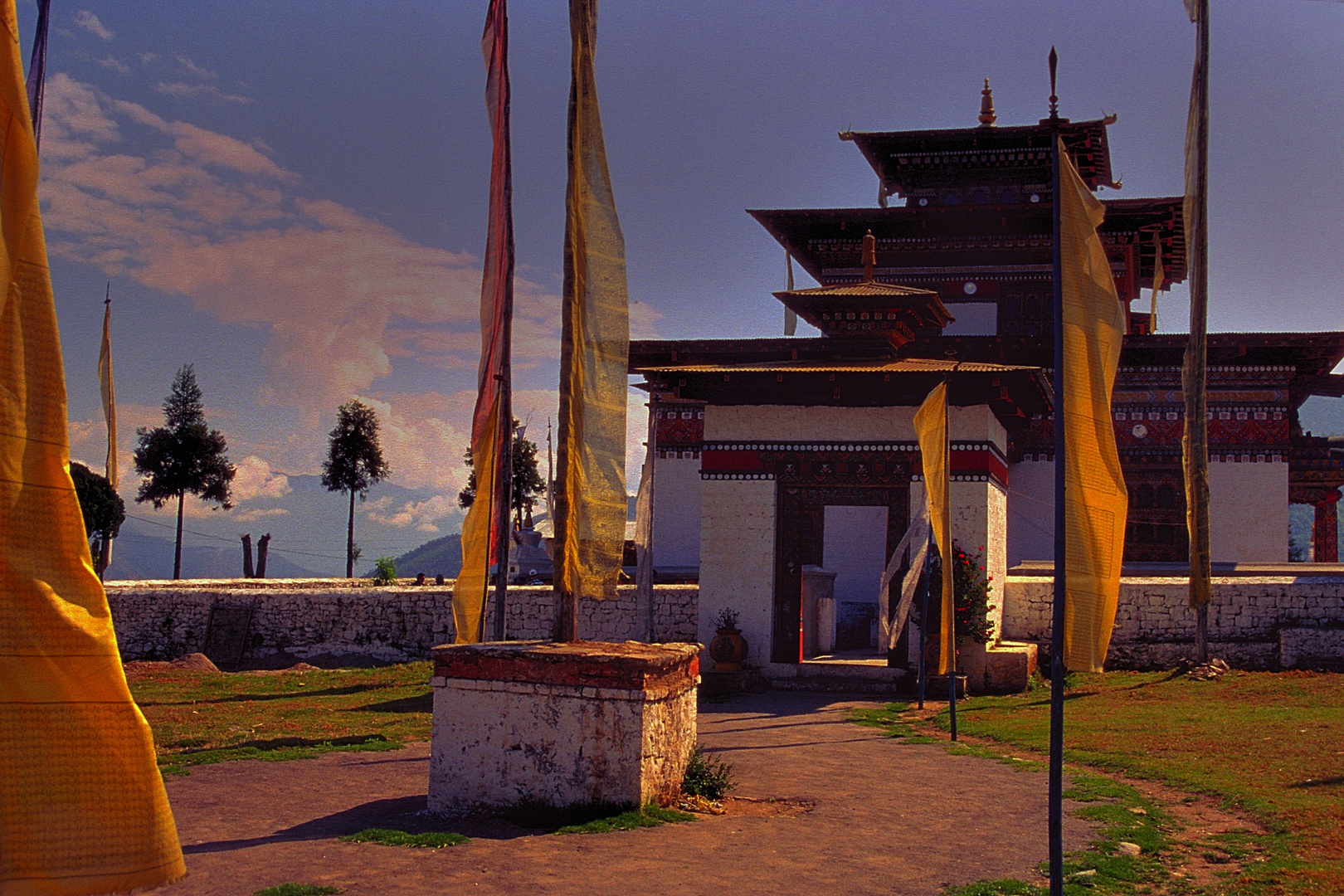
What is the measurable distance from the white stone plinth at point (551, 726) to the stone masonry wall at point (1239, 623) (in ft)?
41.1

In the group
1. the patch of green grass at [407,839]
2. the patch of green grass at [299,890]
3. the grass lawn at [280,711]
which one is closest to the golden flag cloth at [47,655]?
the patch of green grass at [299,890]

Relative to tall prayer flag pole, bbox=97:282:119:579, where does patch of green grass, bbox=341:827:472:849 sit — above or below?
below

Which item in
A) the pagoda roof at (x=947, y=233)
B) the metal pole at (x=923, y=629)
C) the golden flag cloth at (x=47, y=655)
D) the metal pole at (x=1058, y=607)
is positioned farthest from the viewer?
the pagoda roof at (x=947, y=233)

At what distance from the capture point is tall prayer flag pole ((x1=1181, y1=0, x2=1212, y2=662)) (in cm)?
1912

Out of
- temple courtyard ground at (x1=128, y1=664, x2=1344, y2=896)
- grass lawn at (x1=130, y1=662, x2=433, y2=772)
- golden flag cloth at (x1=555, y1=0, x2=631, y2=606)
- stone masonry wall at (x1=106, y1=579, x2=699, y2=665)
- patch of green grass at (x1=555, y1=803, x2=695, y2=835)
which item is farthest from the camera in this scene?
stone masonry wall at (x1=106, y1=579, x2=699, y2=665)

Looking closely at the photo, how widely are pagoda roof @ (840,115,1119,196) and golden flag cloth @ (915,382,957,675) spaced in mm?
19089

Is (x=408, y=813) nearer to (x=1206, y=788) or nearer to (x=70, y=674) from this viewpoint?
(x=70, y=674)

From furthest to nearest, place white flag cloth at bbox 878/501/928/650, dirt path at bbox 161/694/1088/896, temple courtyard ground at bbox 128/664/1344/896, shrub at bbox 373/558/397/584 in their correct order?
1. shrub at bbox 373/558/397/584
2. white flag cloth at bbox 878/501/928/650
3. temple courtyard ground at bbox 128/664/1344/896
4. dirt path at bbox 161/694/1088/896

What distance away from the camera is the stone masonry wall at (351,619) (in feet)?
74.3

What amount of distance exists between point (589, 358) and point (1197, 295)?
13.8m

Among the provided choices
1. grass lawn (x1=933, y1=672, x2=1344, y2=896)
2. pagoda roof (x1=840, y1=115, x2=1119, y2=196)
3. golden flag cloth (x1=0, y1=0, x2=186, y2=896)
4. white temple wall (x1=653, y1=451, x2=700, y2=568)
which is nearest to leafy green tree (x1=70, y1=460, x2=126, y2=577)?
white temple wall (x1=653, y1=451, x2=700, y2=568)

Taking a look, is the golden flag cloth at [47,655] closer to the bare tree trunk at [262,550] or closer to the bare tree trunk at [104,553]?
the bare tree trunk at [104,553]

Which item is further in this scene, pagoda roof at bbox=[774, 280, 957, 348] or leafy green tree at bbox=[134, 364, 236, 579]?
leafy green tree at bbox=[134, 364, 236, 579]

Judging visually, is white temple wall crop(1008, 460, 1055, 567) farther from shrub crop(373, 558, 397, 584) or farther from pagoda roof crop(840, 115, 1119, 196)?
shrub crop(373, 558, 397, 584)
